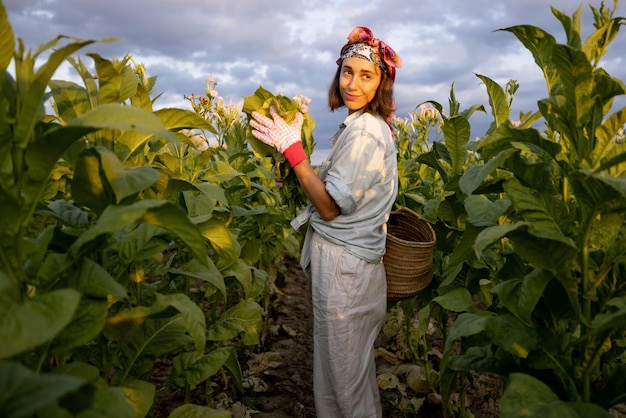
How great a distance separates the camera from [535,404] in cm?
149

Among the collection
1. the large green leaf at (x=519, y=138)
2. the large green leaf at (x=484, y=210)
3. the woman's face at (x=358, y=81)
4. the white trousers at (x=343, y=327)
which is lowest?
the white trousers at (x=343, y=327)

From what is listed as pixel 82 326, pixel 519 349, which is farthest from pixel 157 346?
pixel 519 349

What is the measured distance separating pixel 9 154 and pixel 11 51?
0.25 meters

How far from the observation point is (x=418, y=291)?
9.20ft

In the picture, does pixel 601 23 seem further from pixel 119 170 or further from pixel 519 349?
pixel 119 170

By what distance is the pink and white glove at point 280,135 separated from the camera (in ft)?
7.95

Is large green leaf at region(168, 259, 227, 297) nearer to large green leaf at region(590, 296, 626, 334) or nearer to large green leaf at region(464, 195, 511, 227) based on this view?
large green leaf at region(464, 195, 511, 227)

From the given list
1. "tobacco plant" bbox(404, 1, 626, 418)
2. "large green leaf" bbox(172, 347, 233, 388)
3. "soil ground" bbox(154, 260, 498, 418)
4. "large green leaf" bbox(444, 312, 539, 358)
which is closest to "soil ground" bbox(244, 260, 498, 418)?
"soil ground" bbox(154, 260, 498, 418)

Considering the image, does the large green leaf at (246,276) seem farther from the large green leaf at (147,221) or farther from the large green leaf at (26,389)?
the large green leaf at (26,389)

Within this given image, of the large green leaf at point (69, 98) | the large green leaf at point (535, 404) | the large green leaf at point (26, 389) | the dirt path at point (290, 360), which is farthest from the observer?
the dirt path at point (290, 360)

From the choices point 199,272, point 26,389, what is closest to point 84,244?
point 26,389

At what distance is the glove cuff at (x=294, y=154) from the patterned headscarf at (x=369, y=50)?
61 centimetres

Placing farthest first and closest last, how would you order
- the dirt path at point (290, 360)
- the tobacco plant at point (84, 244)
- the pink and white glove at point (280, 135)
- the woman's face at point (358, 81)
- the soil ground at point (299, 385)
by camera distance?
the dirt path at point (290, 360) < the soil ground at point (299, 385) < the woman's face at point (358, 81) < the pink and white glove at point (280, 135) < the tobacco plant at point (84, 244)

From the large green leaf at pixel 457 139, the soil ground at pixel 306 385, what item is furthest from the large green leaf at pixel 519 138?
the soil ground at pixel 306 385
